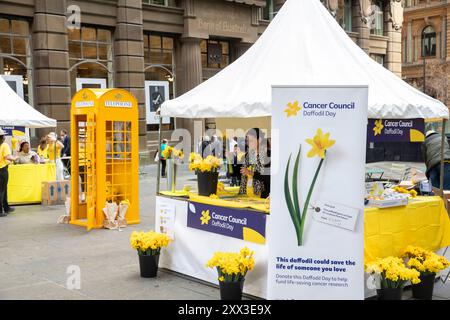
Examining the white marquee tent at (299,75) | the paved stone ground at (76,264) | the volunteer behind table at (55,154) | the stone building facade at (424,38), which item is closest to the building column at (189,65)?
the volunteer behind table at (55,154)

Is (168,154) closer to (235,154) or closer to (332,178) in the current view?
(235,154)

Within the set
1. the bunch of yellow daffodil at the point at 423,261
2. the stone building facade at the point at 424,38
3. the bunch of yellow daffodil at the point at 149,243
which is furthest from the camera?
the stone building facade at the point at 424,38

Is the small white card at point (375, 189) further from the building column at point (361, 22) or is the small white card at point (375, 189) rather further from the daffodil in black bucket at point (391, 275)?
the building column at point (361, 22)

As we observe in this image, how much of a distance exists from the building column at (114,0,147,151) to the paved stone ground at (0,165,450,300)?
12039mm

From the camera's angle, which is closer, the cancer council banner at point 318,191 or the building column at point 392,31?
the cancer council banner at point 318,191

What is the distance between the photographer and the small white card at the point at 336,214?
572cm

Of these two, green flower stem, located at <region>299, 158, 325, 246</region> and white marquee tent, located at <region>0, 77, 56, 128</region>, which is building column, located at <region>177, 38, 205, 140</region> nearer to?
white marquee tent, located at <region>0, 77, 56, 128</region>

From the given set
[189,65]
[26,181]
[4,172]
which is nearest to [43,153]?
[26,181]

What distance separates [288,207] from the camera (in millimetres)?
5836

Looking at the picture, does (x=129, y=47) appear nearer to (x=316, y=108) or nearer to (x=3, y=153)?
(x=3, y=153)

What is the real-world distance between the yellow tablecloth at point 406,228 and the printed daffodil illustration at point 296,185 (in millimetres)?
1055

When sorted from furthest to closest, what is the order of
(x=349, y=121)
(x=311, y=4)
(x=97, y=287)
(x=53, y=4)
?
(x=53, y=4), (x=311, y=4), (x=97, y=287), (x=349, y=121)
